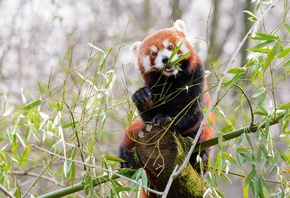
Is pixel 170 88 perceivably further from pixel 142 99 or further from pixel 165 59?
pixel 142 99

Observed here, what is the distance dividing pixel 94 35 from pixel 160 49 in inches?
195

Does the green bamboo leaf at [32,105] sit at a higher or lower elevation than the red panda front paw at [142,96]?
higher

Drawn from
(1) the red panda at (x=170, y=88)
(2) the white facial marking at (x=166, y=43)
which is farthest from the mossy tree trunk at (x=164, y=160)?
(2) the white facial marking at (x=166, y=43)

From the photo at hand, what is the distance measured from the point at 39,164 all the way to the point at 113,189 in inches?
134

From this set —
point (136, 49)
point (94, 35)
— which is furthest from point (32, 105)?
point (94, 35)

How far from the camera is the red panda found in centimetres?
306

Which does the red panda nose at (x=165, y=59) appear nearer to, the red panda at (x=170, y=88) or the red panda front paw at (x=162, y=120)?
the red panda at (x=170, y=88)

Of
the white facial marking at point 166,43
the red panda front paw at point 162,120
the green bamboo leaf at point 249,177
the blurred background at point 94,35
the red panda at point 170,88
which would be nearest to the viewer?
the green bamboo leaf at point 249,177

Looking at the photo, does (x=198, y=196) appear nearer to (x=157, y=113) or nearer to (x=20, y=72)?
(x=157, y=113)

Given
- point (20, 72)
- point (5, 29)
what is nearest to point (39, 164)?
point (20, 72)

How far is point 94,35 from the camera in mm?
8172

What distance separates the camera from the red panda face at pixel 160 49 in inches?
127

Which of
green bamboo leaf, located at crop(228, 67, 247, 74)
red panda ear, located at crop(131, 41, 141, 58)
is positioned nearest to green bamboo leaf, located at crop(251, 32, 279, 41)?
green bamboo leaf, located at crop(228, 67, 247, 74)

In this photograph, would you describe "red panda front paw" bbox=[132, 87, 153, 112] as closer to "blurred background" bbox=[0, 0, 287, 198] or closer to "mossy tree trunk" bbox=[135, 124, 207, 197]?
"mossy tree trunk" bbox=[135, 124, 207, 197]
